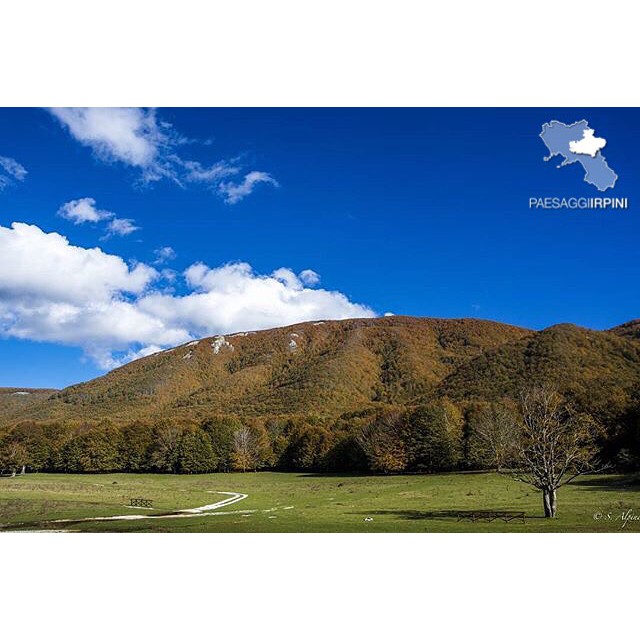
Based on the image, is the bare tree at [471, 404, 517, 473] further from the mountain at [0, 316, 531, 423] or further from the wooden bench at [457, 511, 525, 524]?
the mountain at [0, 316, 531, 423]

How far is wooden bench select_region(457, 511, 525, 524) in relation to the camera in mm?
21484

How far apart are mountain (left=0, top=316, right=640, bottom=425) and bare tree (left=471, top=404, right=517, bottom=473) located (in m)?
11.7

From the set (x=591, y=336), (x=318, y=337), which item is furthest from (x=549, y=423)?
(x=318, y=337)

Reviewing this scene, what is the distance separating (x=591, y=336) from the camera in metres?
83.4

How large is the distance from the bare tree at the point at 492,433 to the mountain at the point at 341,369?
38.2 feet

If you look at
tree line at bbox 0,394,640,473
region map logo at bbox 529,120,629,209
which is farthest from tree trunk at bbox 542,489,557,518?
tree line at bbox 0,394,640,473

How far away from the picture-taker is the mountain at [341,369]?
258 ft

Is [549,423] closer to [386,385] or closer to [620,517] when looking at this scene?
[620,517]

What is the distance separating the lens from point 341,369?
112812mm

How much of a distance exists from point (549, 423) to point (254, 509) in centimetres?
1446

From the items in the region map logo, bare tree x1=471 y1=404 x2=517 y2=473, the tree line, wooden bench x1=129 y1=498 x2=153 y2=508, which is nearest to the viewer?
the region map logo

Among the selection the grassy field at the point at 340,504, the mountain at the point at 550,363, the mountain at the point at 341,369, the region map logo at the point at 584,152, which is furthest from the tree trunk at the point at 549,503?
the mountain at the point at 550,363

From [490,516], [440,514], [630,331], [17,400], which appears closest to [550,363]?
[630,331]

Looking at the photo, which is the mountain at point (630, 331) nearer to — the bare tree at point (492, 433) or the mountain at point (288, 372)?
the mountain at point (288, 372)
